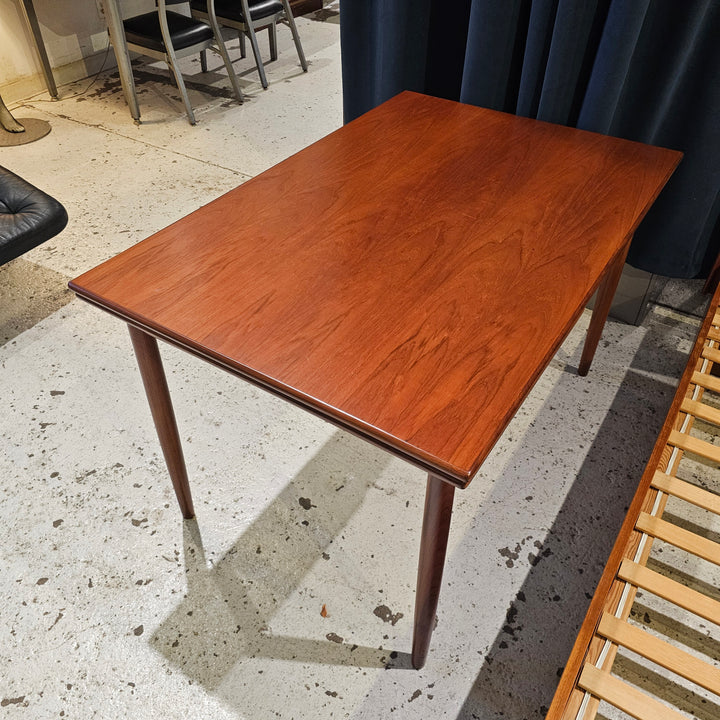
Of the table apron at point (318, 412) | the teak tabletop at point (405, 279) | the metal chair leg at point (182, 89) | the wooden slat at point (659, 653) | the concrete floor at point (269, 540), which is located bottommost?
the concrete floor at point (269, 540)

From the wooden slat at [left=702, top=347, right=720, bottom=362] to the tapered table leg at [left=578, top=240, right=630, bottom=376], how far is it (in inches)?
11.1

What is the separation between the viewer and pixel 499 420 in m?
0.91

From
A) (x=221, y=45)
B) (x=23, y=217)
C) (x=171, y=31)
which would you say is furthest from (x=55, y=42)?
(x=23, y=217)

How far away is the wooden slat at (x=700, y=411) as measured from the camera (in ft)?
4.56

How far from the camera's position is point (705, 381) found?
4.87 ft

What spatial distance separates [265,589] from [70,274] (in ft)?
4.76

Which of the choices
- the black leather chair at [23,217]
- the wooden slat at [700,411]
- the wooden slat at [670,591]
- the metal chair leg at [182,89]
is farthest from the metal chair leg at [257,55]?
the wooden slat at [670,591]

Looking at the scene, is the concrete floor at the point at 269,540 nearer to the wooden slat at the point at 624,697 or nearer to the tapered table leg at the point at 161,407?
the tapered table leg at the point at 161,407

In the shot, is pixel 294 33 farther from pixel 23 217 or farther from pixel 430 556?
pixel 430 556

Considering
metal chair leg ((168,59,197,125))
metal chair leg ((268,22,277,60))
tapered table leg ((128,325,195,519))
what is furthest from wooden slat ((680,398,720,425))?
metal chair leg ((268,22,277,60))

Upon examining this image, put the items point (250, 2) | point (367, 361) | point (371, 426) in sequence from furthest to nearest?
point (250, 2), point (367, 361), point (371, 426)

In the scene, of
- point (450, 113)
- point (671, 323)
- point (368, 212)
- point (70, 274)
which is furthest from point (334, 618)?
point (70, 274)

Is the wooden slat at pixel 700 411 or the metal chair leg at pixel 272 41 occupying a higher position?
the wooden slat at pixel 700 411

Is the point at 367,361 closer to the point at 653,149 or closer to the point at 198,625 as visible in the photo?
the point at 198,625
